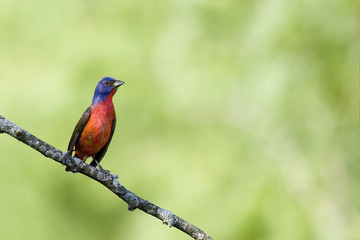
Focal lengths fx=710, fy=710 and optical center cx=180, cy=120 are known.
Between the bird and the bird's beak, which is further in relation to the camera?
the bird

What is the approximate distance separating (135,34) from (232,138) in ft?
11.9

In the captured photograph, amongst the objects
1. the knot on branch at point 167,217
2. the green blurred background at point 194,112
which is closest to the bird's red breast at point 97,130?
the knot on branch at point 167,217

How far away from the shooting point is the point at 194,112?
13477 millimetres

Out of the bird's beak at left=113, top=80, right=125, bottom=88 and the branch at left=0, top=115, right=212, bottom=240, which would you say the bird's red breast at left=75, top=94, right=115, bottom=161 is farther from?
the branch at left=0, top=115, right=212, bottom=240

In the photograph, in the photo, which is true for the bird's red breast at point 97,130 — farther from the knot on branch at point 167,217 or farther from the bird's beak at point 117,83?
the knot on branch at point 167,217

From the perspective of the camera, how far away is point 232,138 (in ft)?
39.9

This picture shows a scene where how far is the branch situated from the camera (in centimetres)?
393

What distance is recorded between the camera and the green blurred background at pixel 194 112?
10.9 meters

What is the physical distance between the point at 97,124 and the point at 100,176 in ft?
6.08

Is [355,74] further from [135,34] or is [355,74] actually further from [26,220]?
[26,220]

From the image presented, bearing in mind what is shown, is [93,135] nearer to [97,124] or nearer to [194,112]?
[97,124]

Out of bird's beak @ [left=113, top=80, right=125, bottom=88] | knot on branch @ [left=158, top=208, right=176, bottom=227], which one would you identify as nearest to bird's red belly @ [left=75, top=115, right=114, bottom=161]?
bird's beak @ [left=113, top=80, right=125, bottom=88]

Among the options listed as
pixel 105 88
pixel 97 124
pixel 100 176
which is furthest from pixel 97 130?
A: pixel 100 176

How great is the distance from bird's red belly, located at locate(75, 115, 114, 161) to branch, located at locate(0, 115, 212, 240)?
159 centimetres
